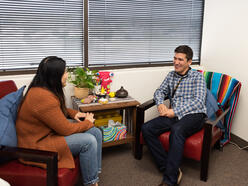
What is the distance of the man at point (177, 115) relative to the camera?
7.50ft

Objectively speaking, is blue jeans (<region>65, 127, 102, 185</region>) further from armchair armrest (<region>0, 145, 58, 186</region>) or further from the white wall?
the white wall

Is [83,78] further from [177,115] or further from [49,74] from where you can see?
[177,115]

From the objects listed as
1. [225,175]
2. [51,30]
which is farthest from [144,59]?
[225,175]

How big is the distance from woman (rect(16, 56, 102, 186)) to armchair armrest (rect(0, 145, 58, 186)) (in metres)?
0.19

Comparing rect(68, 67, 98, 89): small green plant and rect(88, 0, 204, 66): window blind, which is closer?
rect(68, 67, 98, 89): small green plant

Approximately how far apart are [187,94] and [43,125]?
1.42 m

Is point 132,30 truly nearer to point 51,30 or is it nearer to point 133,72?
point 133,72

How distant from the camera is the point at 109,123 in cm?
275

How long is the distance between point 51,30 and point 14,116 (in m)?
1.24

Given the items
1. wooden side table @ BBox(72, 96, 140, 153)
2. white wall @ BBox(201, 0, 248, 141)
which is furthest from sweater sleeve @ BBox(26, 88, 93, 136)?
white wall @ BBox(201, 0, 248, 141)

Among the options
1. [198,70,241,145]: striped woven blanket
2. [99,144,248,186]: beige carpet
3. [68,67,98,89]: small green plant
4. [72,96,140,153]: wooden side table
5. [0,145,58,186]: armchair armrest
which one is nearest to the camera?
[0,145,58,186]: armchair armrest

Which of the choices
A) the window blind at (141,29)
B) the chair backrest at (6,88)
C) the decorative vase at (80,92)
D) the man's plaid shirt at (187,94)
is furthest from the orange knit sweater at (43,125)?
the window blind at (141,29)

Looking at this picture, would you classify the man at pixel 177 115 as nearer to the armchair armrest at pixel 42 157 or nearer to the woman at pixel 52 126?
the woman at pixel 52 126

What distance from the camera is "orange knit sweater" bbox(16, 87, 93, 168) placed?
180 centimetres
